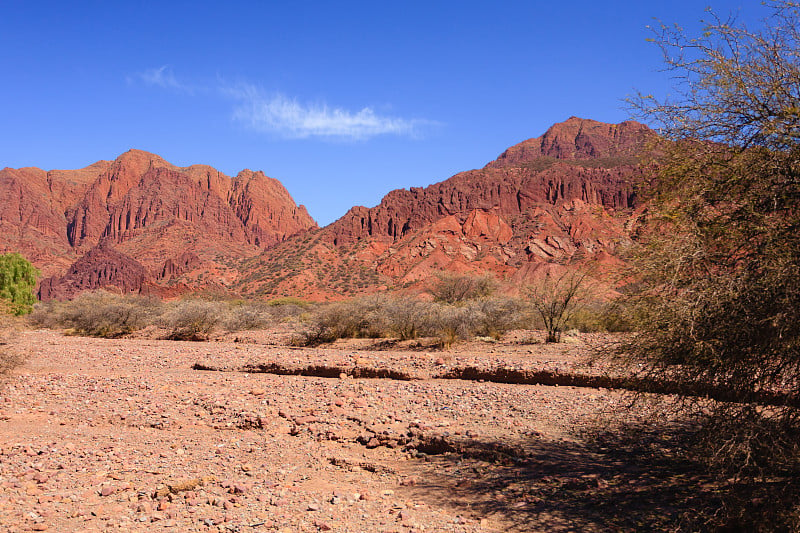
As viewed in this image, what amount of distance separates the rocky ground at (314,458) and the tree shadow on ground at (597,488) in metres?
0.03

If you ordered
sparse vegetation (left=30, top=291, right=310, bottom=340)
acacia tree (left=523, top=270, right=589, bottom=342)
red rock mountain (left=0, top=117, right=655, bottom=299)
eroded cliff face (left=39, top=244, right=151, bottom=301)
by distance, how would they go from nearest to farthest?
acacia tree (left=523, top=270, right=589, bottom=342)
sparse vegetation (left=30, top=291, right=310, bottom=340)
red rock mountain (left=0, top=117, right=655, bottom=299)
eroded cliff face (left=39, top=244, right=151, bottom=301)

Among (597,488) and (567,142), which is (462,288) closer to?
(597,488)

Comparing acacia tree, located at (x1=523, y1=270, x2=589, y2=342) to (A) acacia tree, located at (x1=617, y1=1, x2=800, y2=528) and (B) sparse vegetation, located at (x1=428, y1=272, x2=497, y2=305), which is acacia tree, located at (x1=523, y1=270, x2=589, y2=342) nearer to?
(B) sparse vegetation, located at (x1=428, y1=272, x2=497, y2=305)

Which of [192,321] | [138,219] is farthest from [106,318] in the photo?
[138,219]

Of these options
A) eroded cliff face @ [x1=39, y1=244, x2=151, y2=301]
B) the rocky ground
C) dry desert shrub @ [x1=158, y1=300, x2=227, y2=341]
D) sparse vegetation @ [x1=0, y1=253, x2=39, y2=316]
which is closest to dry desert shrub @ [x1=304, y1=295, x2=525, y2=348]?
dry desert shrub @ [x1=158, y1=300, x2=227, y2=341]

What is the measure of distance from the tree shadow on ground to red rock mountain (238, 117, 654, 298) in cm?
5223

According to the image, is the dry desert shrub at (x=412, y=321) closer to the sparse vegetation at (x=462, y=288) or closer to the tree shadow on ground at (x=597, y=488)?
the sparse vegetation at (x=462, y=288)

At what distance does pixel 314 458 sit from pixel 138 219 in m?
145

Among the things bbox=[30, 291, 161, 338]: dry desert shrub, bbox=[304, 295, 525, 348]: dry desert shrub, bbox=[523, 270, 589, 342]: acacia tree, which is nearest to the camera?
bbox=[523, 270, 589, 342]: acacia tree

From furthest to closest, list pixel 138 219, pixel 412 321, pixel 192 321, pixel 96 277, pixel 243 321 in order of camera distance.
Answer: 1. pixel 138 219
2. pixel 96 277
3. pixel 243 321
4. pixel 192 321
5. pixel 412 321

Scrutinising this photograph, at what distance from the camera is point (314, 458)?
25.3ft

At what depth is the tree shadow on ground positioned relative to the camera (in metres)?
4.96

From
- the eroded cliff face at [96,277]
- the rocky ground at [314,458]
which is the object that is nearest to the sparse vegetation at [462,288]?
the rocky ground at [314,458]

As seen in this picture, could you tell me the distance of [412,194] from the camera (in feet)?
288
